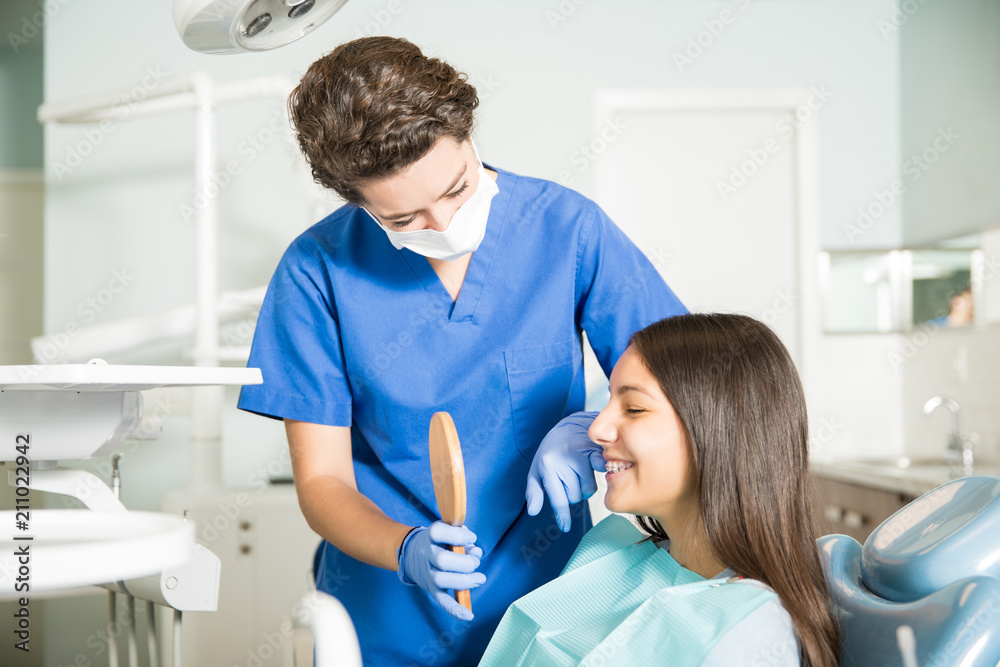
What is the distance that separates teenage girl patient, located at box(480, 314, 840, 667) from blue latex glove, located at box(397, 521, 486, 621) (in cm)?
18

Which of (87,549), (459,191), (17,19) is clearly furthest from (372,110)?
(17,19)

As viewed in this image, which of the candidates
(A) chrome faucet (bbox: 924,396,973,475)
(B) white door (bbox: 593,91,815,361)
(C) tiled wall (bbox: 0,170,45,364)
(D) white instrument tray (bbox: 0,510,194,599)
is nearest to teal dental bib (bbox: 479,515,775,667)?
(D) white instrument tray (bbox: 0,510,194,599)

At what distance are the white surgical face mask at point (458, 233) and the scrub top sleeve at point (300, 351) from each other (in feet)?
0.48

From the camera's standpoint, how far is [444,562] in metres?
0.93

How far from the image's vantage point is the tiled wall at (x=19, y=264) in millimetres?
3752

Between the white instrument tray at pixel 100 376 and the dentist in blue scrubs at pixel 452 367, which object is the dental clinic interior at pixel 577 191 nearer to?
the dentist in blue scrubs at pixel 452 367

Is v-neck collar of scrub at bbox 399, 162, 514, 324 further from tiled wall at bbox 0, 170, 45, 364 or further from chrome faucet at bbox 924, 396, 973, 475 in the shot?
tiled wall at bbox 0, 170, 45, 364

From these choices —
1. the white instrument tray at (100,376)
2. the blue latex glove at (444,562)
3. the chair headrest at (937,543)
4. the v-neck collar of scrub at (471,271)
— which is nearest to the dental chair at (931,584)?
the chair headrest at (937,543)

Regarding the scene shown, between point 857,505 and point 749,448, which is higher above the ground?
point 749,448

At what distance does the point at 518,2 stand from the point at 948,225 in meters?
1.77

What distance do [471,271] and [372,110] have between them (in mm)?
325

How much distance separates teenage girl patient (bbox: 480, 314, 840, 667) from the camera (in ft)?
3.16

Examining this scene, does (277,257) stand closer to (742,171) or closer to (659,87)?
(659,87)

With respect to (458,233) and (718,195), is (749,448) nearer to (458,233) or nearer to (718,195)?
(458,233)
